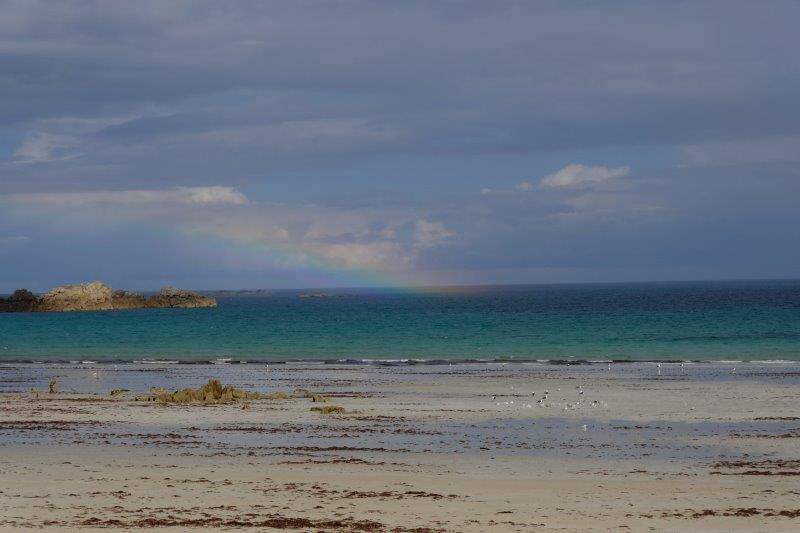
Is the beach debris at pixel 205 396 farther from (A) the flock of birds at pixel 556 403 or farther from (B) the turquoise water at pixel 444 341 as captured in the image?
(B) the turquoise water at pixel 444 341

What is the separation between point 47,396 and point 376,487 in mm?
24520

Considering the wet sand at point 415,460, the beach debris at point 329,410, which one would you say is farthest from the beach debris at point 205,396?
the beach debris at point 329,410

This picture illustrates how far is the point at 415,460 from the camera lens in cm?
2405

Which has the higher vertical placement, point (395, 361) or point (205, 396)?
point (205, 396)

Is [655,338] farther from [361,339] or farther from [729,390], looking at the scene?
[729,390]

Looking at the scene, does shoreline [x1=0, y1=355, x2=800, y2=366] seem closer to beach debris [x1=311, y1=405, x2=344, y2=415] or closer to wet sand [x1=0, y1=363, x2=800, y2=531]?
wet sand [x1=0, y1=363, x2=800, y2=531]

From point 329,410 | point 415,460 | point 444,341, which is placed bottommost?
point 415,460

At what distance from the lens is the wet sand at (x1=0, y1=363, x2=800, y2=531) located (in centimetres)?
1789

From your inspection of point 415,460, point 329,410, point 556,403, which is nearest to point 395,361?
point 556,403

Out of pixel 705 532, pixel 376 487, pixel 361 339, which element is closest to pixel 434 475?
pixel 376 487

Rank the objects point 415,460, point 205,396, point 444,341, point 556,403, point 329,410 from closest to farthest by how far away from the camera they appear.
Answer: point 415,460 → point 329,410 → point 556,403 → point 205,396 → point 444,341

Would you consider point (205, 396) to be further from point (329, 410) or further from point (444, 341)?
point (444, 341)

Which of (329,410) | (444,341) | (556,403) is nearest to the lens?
(329,410)

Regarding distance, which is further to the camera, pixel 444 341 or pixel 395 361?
pixel 444 341
